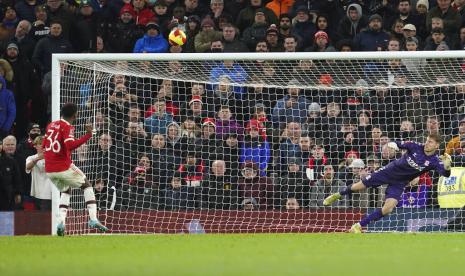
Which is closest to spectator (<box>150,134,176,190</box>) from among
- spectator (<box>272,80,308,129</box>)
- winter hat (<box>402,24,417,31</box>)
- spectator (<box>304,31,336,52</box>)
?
spectator (<box>272,80,308,129</box>)

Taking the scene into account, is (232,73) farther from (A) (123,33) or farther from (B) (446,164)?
(B) (446,164)

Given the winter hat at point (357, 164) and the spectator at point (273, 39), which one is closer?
the winter hat at point (357, 164)

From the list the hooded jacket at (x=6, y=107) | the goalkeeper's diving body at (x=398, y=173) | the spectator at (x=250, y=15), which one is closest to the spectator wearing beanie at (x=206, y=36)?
the spectator at (x=250, y=15)

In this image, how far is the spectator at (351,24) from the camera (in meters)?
23.4

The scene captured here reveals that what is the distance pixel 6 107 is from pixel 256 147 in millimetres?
5036

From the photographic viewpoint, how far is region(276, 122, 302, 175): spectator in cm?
2084

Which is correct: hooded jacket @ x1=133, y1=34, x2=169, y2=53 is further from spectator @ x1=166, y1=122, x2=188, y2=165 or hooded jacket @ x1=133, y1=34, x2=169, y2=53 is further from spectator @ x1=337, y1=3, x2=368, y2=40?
spectator @ x1=337, y1=3, x2=368, y2=40

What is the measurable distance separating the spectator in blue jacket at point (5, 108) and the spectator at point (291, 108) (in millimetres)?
5140

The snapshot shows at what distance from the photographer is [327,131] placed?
21.0 m

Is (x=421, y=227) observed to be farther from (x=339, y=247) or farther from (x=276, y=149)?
(x=339, y=247)

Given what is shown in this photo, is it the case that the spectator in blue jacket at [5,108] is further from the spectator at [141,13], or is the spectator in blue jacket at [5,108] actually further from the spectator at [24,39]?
the spectator at [141,13]

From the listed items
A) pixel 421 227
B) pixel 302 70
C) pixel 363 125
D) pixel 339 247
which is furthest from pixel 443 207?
pixel 339 247

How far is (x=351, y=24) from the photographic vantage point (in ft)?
76.9

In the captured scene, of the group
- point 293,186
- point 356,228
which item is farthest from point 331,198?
point 293,186
